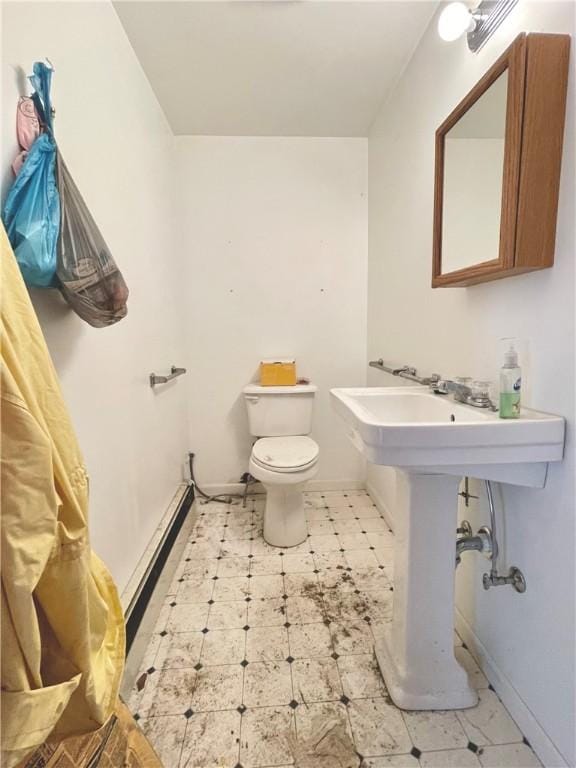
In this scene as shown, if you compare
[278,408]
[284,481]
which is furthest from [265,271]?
[284,481]

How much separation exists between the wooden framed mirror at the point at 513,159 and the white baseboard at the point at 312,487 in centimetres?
164

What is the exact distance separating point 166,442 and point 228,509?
68 centimetres

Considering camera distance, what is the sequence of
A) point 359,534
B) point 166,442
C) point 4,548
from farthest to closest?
point 359,534 < point 166,442 < point 4,548

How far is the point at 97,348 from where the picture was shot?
3.68ft

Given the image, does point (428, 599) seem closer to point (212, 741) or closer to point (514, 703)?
point (514, 703)

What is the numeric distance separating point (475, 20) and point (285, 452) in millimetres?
1697

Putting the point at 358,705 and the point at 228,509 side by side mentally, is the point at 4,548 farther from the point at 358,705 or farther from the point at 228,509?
the point at 228,509

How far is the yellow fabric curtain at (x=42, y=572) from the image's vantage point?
48cm

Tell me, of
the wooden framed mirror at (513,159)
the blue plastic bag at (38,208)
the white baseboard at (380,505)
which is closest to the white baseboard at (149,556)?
the blue plastic bag at (38,208)

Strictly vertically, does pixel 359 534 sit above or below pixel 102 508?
below

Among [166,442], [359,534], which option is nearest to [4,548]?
[166,442]

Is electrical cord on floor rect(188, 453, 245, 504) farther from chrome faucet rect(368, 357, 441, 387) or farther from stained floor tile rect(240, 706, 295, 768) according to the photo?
stained floor tile rect(240, 706, 295, 768)

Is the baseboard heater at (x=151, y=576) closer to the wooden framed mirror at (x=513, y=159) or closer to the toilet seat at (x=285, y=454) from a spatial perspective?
the toilet seat at (x=285, y=454)

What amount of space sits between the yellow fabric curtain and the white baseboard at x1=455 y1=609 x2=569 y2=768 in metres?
1.03
